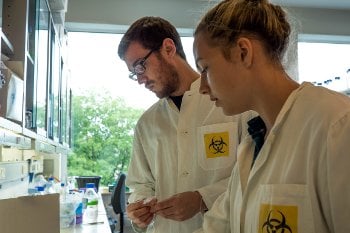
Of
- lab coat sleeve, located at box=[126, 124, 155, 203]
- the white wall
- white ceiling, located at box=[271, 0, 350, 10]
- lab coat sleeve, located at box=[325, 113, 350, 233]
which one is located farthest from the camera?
white ceiling, located at box=[271, 0, 350, 10]

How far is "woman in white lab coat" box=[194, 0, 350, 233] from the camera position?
2.23ft

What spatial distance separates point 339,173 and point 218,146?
0.67m

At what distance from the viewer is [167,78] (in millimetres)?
1392

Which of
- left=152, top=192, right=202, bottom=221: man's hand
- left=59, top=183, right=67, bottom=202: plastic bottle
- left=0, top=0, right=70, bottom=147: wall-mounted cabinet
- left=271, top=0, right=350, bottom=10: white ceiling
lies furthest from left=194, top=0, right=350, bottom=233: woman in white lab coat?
left=271, top=0, right=350, bottom=10: white ceiling

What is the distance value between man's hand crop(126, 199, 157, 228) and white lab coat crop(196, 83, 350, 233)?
18.6 inches

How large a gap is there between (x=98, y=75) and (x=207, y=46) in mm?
3629

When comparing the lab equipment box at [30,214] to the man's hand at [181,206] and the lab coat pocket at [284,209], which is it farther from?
the lab coat pocket at [284,209]

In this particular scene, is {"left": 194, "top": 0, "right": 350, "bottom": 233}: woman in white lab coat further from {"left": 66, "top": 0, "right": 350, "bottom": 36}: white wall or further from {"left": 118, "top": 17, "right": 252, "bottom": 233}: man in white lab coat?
{"left": 66, "top": 0, "right": 350, "bottom": 36}: white wall

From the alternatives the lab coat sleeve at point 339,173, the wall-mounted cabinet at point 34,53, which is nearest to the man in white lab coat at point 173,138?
the wall-mounted cabinet at point 34,53

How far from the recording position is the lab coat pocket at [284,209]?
72 cm

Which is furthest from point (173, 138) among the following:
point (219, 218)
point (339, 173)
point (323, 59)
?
point (323, 59)

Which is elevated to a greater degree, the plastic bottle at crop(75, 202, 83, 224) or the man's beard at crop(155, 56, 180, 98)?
the man's beard at crop(155, 56, 180, 98)

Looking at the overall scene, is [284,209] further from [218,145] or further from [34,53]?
[34,53]

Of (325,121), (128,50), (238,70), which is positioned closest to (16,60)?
(128,50)
